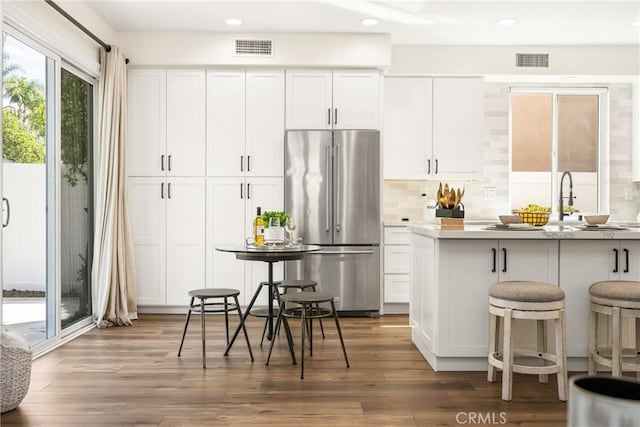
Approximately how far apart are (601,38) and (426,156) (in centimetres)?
210

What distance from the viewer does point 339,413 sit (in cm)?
275

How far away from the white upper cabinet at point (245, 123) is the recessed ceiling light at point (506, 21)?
210 centimetres

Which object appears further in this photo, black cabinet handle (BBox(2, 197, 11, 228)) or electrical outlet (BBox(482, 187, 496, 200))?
electrical outlet (BBox(482, 187, 496, 200))

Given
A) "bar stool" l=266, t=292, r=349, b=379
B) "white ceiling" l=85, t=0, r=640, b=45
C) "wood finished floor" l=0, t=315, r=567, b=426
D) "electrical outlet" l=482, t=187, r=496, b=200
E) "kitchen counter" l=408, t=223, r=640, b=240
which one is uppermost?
"white ceiling" l=85, t=0, r=640, b=45

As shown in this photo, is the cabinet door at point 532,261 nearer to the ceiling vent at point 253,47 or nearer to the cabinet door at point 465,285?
the cabinet door at point 465,285

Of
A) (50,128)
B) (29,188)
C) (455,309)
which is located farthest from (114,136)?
(455,309)

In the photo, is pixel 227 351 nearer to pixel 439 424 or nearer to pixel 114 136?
pixel 439 424

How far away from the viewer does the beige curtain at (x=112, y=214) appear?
16.2 feet

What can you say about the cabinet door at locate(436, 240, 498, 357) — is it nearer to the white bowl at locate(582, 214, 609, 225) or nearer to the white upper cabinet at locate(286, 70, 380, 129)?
the white bowl at locate(582, 214, 609, 225)

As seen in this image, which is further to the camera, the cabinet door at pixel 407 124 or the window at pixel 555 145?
the window at pixel 555 145

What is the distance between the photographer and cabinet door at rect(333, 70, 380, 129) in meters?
5.55

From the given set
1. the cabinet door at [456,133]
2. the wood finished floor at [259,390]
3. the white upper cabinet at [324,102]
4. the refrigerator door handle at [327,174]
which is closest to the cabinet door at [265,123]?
the white upper cabinet at [324,102]

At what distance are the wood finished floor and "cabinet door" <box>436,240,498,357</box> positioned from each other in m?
0.30

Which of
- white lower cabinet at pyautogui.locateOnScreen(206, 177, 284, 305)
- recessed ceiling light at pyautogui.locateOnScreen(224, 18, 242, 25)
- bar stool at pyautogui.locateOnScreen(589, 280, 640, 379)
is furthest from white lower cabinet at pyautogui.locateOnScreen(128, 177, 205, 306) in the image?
bar stool at pyautogui.locateOnScreen(589, 280, 640, 379)
